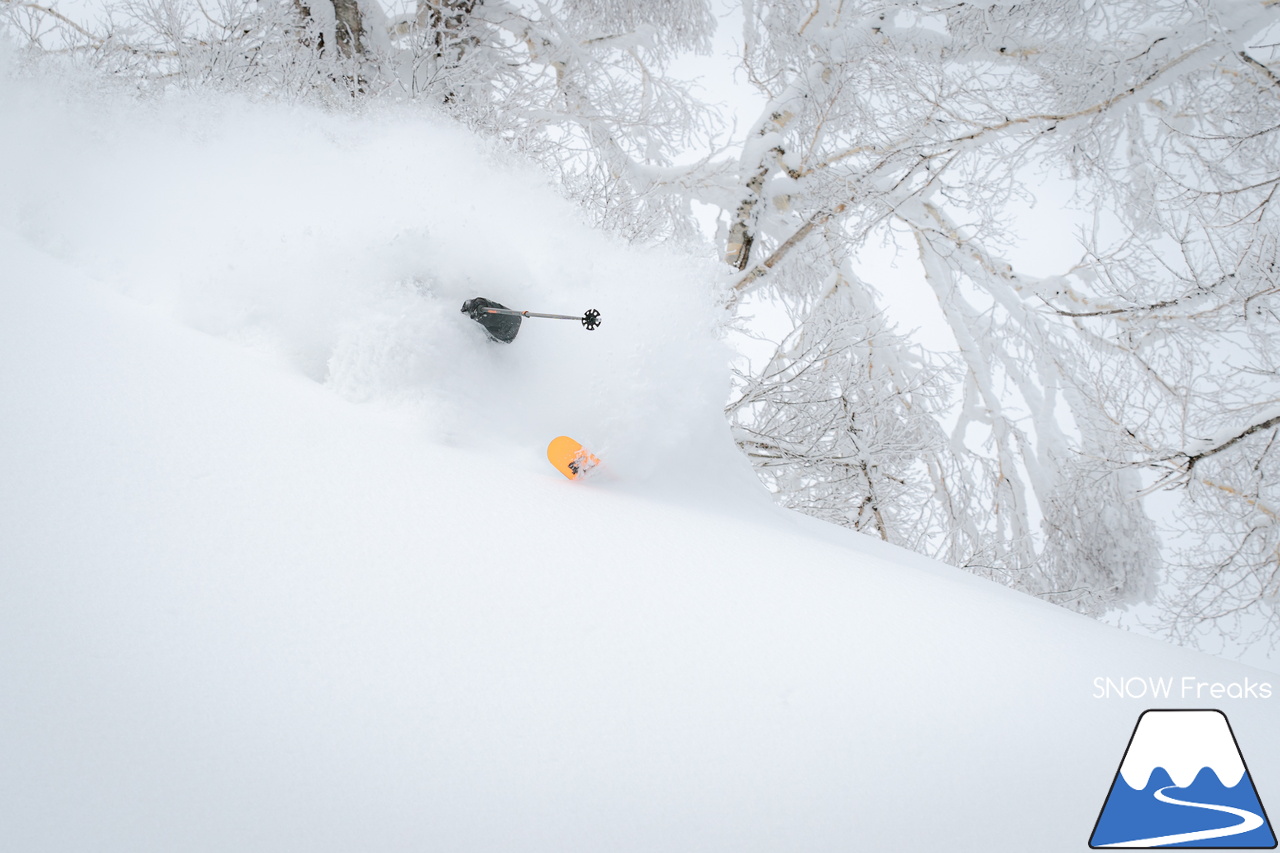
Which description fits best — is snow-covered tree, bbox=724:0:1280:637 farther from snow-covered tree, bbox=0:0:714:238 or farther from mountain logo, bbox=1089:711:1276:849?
mountain logo, bbox=1089:711:1276:849

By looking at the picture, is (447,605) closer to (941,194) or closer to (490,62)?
(941,194)

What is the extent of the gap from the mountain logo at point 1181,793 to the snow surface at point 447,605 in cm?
4

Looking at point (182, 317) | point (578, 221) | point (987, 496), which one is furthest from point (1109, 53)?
point (182, 317)

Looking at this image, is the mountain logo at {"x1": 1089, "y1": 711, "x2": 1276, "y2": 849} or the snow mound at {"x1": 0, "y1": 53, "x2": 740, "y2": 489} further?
the snow mound at {"x1": 0, "y1": 53, "x2": 740, "y2": 489}

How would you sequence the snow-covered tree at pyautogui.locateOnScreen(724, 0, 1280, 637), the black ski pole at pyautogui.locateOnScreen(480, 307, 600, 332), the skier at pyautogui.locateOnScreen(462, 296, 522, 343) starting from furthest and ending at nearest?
1. the snow-covered tree at pyautogui.locateOnScreen(724, 0, 1280, 637)
2. the skier at pyautogui.locateOnScreen(462, 296, 522, 343)
3. the black ski pole at pyautogui.locateOnScreen(480, 307, 600, 332)

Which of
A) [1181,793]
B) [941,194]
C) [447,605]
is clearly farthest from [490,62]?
[1181,793]

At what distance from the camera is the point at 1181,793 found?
45.4 inches

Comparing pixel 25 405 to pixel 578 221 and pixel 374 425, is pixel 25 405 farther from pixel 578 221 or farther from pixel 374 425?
pixel 578 221

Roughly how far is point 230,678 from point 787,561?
118 centimetres

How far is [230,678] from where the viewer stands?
0.94 meters

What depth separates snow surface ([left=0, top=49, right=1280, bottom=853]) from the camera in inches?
33.1

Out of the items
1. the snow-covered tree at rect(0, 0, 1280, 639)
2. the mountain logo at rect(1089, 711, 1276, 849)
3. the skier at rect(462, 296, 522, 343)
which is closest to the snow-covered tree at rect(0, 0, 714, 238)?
the snow-covered tree at rect(0, 0, 1280, 639)

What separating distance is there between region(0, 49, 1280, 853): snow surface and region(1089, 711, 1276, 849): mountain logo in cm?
4

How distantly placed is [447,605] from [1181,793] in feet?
4.16
